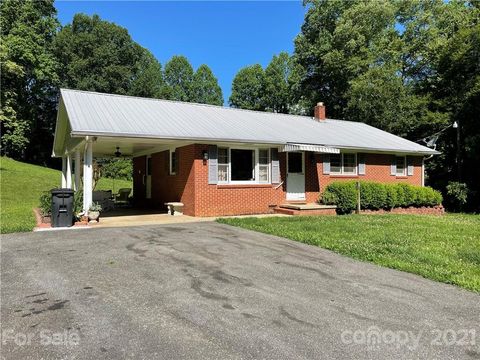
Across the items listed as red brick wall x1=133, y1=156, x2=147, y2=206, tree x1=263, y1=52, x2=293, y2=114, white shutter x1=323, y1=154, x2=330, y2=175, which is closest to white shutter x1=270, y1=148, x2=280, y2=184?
white shutter x1=323, y1=154, x2=330, y2=175

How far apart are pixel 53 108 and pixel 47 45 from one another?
22.5 ft

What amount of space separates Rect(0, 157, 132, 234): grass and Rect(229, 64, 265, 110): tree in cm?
2138

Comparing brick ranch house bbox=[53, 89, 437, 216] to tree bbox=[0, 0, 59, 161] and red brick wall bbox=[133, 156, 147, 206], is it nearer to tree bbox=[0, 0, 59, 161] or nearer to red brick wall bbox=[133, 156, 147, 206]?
red brick wall bbox=[133, 156, 147, 206]

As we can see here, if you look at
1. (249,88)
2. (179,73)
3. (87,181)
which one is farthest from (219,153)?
(179,73)

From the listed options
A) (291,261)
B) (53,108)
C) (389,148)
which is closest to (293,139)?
(389,148)

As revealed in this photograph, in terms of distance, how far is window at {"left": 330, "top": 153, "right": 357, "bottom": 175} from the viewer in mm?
16938

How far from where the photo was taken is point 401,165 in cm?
1944

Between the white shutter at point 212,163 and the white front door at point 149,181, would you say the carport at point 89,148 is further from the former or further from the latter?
the white shutter at point 212,163

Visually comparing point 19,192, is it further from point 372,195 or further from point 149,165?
point 372,195

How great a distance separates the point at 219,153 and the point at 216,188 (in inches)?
51.7

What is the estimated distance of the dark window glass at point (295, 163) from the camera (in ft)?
51.5

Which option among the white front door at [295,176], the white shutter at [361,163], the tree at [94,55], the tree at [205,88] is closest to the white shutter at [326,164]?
the white front door at [295,176]

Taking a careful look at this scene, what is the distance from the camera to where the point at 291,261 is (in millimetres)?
6773

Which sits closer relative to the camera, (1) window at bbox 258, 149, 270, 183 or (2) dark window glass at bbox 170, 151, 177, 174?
(1) window at bbox 258, 149, 270, 183
